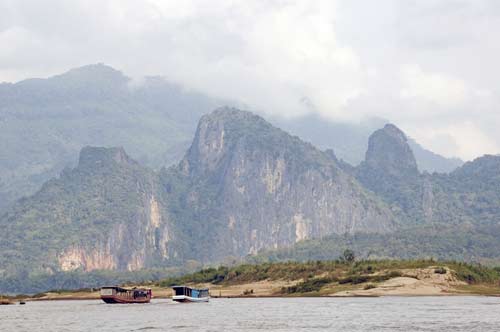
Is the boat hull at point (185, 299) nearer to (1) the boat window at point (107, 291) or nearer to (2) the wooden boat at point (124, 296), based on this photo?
(2) the wooden boat at point (124, 296)

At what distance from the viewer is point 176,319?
5645 inches

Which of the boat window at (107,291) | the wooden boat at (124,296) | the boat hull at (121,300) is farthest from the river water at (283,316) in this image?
the boat window at (107,291)

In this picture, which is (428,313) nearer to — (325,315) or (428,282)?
(325,315)

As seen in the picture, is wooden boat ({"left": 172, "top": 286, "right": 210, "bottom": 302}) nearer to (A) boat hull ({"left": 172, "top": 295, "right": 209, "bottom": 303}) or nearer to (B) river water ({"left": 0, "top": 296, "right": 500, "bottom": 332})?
(A) boat hull ({"left": 172, "top": 295, "right": 209, "bottom": 303})

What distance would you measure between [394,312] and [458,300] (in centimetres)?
3229

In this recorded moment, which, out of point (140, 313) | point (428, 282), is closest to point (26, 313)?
point (140, 313)

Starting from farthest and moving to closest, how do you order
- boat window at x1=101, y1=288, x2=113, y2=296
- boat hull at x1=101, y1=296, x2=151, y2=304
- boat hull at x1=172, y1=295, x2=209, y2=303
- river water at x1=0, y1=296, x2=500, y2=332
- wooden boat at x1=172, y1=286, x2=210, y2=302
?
boat window at x1=101, y1=288, x2=113, y2=296, boat hull at x1=101, y1=296, x2=151, y2=304, wooden boat at x1=172, y1=286, x2=210, y2=302, boat hull at x1=172, y1=295, x2=209, y2=303, river water at x1=0, y1=296, x2=500, y2=332

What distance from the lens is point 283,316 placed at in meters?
144

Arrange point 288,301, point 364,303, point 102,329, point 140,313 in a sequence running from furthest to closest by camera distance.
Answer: point 288,301 < point 364,303 < point 140,313 < point 102,329

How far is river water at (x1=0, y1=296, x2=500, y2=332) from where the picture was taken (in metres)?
125

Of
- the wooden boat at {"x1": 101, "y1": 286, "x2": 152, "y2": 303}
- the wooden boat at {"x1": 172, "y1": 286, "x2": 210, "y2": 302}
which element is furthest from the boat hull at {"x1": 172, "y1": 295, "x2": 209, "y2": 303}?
the wooden boat at {"x1": 101, "y1": 286, "x2": 152, "y2": 303}

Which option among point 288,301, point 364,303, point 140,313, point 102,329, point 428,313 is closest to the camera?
point 102,329

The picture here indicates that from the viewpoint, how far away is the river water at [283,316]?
12531 cm

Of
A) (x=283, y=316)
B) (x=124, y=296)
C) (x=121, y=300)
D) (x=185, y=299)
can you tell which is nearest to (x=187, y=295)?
(x=185, y=299)
